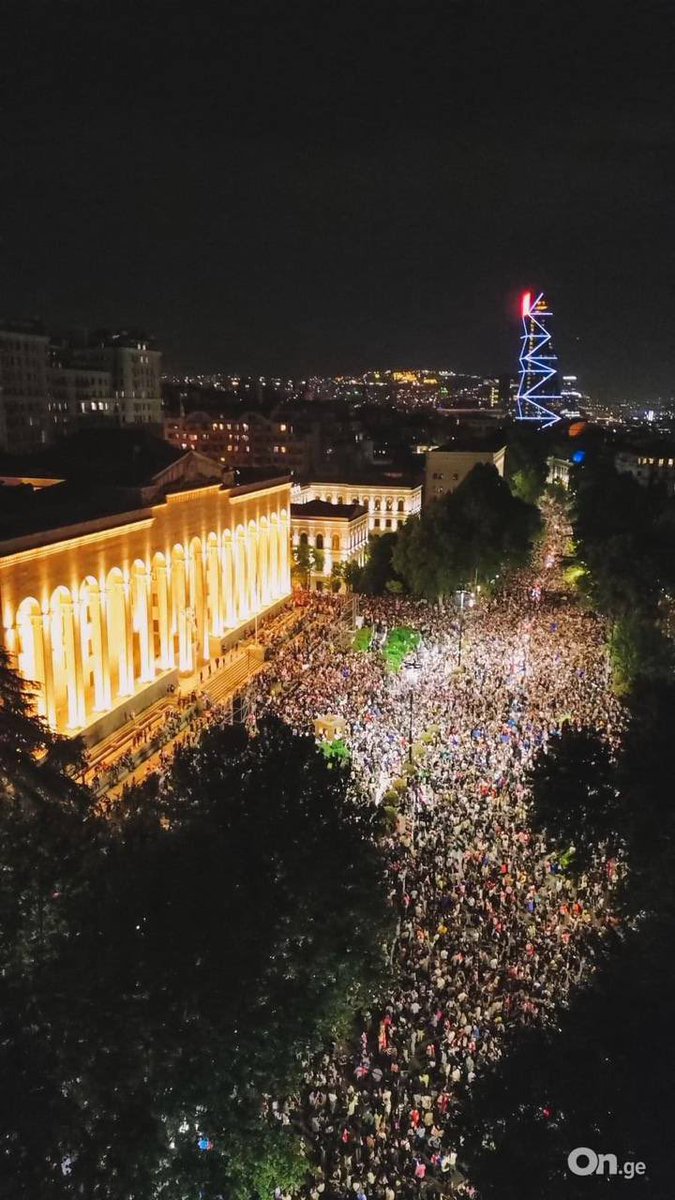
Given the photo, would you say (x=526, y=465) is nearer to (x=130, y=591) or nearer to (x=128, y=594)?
(x=130, y=591)

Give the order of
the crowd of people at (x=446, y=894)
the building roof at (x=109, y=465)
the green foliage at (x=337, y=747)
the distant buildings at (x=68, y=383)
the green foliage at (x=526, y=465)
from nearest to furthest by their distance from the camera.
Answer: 1. the crowd of people at (x=446, y=894)
2. the green foliage at (x=337, y=747)
3. the building roof at (x=109, y=465)
4. the distant buildings at (x=68, y=383)
5. the green foliage at (x=526, y=465)

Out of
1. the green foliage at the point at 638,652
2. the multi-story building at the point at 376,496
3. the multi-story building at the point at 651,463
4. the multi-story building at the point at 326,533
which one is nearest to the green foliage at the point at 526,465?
the multi-story building at the point at 651,463

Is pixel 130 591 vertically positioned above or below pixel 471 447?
below

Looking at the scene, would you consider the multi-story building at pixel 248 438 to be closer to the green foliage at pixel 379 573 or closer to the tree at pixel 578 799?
the green foliage at pixel 379 573

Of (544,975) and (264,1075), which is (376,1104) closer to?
(264,1075)

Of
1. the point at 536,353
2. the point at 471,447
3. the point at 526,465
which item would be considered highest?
the point at 536,353

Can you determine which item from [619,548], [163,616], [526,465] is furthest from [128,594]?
[526,465]
